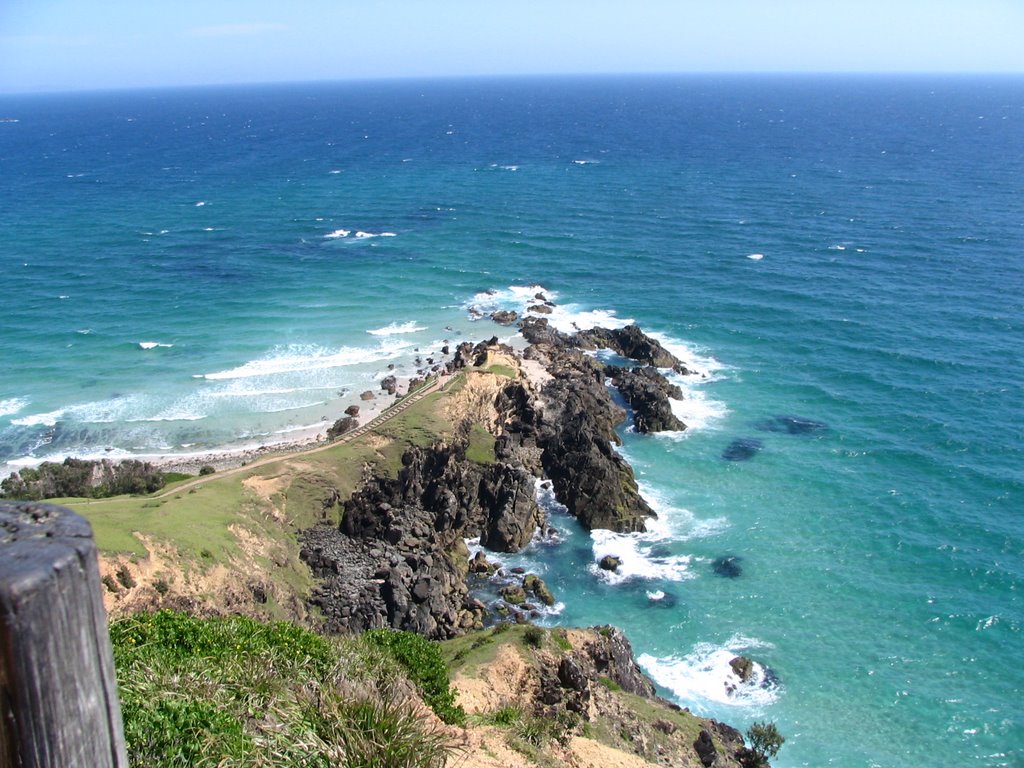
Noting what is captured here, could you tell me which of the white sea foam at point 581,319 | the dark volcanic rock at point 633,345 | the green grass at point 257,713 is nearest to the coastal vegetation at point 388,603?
the green grass at point 257,713

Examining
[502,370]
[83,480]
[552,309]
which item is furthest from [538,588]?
[552,309]

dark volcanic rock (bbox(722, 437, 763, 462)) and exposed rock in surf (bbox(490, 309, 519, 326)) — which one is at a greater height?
exposed rock in surf (bbox(490, 309, 519, 326))

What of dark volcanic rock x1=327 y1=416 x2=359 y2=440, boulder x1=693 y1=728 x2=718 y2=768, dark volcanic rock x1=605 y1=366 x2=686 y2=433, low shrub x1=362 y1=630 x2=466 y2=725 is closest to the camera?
low shrub x1=362 y1=630 x2=466 y2=725

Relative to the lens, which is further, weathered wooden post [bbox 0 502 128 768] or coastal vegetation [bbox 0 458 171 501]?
coastal vegetation [bbox 0 458 171 501]

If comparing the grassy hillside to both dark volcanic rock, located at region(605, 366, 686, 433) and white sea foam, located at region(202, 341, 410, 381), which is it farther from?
white sea foam, located at region(202, 341, 410, 381)

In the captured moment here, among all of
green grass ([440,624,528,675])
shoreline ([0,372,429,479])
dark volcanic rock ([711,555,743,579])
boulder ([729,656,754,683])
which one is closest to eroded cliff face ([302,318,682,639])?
dark volcanic rock ([711,555,743,579])

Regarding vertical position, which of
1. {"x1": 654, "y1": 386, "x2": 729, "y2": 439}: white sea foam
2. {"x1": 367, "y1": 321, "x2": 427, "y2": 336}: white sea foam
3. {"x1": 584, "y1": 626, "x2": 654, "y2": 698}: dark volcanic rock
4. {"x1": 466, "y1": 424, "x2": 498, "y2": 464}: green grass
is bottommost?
{"x1": 584, "y1": 626, "x2": 654, "y2": 698}: dark volcanic rock
